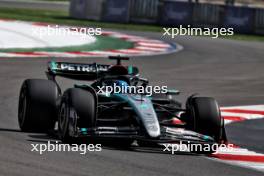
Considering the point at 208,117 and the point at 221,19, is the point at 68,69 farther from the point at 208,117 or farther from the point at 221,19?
the point at 221,19

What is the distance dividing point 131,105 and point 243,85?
359 inches

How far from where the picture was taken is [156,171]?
9773mm

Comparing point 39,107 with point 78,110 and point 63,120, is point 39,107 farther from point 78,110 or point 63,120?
point 78,110

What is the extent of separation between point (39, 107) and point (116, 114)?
991 millimetres

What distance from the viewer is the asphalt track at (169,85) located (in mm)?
9797

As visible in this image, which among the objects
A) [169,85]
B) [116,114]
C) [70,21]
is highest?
[116,114]

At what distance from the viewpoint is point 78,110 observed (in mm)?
11273
